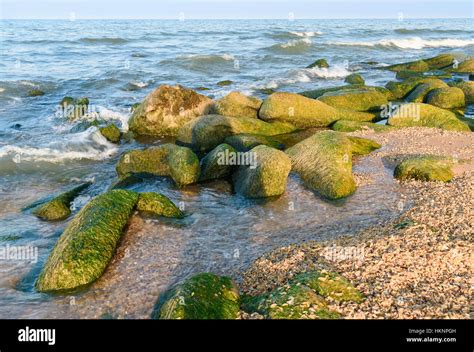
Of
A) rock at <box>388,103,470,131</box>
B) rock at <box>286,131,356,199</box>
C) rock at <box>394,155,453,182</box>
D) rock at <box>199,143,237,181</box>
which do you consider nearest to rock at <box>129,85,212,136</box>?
rock at <box>199,143,237,181</box>

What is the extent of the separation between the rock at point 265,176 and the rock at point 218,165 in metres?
0.72

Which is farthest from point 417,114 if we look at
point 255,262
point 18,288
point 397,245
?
point 18,288

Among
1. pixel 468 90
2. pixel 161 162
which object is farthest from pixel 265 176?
pixel 468 90

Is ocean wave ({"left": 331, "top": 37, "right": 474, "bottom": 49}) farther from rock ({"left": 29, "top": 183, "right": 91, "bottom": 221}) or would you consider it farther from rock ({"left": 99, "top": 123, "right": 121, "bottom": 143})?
rock ({"left": 29, "top": 183, "right": 91, "bottom": 221})

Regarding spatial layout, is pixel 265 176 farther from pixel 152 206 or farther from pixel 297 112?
pixel 297 112

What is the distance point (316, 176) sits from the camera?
34.0 feet

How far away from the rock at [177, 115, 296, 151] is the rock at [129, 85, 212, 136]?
1237mm

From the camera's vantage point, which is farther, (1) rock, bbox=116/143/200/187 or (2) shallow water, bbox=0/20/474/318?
(1) rock, bbox=116/143/200/187

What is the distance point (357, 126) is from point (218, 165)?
5668 mm

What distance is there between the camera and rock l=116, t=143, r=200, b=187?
1097 cm

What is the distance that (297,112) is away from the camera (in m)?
15.0

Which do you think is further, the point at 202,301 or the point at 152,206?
the point at 152,206

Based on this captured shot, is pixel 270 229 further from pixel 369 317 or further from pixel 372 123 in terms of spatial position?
pixel 372 123
